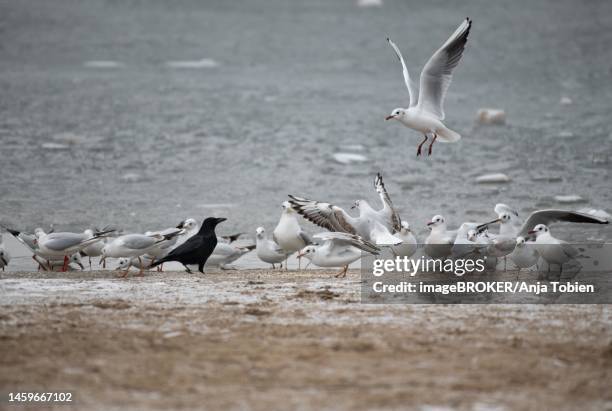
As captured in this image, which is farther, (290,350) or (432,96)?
(432,96)

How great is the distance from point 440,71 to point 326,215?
78.2 inches

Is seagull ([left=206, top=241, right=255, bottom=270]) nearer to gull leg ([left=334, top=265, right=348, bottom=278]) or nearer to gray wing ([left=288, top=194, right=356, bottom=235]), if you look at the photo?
gray wing ([left=288, top=194, right=356, bottom=235])

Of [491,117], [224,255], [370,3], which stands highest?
[370,3]

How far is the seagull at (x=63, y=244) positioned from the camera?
770 cm

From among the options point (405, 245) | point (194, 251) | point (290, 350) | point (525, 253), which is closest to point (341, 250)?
point (405, 245)

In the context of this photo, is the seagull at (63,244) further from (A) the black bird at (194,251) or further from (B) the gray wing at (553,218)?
(B) the gray wing at (553,218)

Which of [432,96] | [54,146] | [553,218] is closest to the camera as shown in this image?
[553,218]

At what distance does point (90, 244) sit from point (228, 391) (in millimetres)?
4049

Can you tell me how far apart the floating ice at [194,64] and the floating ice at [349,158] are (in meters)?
6.52

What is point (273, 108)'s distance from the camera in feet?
52.5

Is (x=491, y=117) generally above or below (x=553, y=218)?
above

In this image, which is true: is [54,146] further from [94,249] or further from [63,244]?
[63,244]

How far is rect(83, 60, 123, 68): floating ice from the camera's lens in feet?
62.1

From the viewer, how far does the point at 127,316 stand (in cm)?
571
